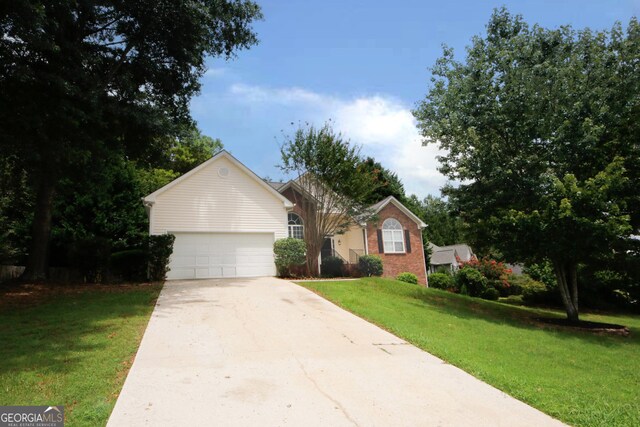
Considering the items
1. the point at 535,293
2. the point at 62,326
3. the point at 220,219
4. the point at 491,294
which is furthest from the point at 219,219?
the point at 535,293

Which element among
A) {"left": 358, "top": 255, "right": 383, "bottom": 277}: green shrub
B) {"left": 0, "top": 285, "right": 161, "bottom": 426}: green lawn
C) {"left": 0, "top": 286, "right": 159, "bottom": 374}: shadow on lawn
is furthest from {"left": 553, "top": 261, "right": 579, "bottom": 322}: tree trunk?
{"left": 0, "top": 286, "right": 159, "bottom": 374}: shadow on lawn

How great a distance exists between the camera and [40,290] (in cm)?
1297

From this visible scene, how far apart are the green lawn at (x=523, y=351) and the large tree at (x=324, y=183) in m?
4.53

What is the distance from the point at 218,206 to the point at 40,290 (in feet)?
24.7

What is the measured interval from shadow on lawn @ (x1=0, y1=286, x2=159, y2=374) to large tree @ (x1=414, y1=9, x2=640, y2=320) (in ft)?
39.8

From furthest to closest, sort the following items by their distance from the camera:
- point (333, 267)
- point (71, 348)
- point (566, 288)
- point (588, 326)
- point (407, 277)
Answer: point (407, 277) < point (333, 267) < point (566, 288) < point (588, 326) < point (71, 348)

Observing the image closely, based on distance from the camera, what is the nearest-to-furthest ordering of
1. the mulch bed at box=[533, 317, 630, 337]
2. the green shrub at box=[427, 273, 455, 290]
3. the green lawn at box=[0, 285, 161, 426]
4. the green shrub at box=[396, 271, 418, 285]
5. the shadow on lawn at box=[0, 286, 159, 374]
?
the green lawn at box=[0, 285, 161, 426] → the shadow on lawn at box=[0, 286, 159, 374] → the mulch bed at box=[533, 317, 630, 337] → the green shrub at box=[396, 271, 418, 285] → the green shrub at box=[427, 273, 455, 290]

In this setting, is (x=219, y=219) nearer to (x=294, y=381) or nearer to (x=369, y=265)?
(x=369, y=265)

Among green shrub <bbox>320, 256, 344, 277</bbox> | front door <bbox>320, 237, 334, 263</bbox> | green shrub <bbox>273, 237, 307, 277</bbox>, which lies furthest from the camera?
front door <bbox>320, 237, 334, 263</bbox>

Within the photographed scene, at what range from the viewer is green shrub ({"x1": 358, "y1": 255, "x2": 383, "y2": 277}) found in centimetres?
2213

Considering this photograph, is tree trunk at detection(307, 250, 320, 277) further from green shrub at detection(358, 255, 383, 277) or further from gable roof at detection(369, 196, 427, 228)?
gable roof at detection(369, 196, 427, 228)

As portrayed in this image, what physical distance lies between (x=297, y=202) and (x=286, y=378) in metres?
17.4

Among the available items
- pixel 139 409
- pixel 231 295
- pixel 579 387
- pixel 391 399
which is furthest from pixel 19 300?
pixel 579 387

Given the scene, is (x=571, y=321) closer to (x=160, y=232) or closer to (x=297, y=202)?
(x=297, y=202)
